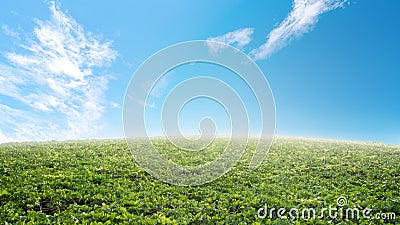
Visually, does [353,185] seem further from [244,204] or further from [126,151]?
[126,151]

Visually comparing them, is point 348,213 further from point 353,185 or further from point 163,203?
point 163,203

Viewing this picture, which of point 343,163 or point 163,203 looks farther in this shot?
point 343,163

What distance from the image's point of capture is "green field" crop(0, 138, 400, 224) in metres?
9.88

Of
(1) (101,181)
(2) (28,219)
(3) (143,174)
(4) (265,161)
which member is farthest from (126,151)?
(2) (28,219)

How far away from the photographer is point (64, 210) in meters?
9.88

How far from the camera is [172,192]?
41.8 ft

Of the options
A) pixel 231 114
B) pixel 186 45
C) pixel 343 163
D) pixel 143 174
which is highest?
Result: pixel 186 45

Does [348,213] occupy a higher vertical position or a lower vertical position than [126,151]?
lower

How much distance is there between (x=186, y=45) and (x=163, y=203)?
1254cm

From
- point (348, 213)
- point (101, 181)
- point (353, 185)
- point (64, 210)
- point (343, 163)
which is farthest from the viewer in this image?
point (343, 163)

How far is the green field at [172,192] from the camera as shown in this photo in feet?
32.4

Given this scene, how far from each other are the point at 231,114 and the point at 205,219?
1081 cm

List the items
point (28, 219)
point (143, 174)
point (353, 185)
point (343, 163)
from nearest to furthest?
point (28, 219)
point (353, 185)
point (143, 174)
point (343, 163)

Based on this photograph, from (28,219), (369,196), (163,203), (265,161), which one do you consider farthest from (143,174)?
(369,196)
